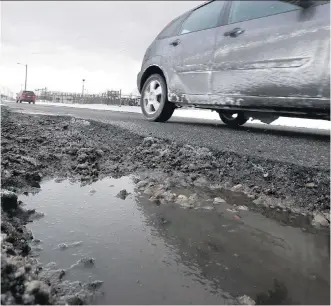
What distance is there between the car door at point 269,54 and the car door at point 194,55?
0.53 ft

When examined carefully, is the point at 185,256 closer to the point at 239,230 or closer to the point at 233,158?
the point at 239,230

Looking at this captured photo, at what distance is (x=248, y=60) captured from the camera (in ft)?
11.0

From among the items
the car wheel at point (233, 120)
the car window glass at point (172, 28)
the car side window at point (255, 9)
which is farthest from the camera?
the car wheel at point (233, 120)

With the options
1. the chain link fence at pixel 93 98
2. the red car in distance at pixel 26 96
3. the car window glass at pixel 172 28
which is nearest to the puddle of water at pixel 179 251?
the car window glass at pixel 172 28

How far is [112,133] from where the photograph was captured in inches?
165

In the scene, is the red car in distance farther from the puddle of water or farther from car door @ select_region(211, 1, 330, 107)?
the puddle of water

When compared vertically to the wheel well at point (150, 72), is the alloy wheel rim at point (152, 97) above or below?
below

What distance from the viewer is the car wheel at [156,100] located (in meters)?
4.70

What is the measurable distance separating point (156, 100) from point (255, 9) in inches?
76.8

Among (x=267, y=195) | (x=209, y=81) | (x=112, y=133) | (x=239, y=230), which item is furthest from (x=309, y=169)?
(x=112, y=133)

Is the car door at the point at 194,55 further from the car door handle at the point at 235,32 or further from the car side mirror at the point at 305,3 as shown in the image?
the car side mirror at the point at 305,3

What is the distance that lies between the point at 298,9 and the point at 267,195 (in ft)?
5.74

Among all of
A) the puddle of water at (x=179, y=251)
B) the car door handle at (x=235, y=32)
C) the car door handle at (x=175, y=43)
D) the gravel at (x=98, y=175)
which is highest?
the car door handle at (x=175, y=43)

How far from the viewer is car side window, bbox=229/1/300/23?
3119 mm
